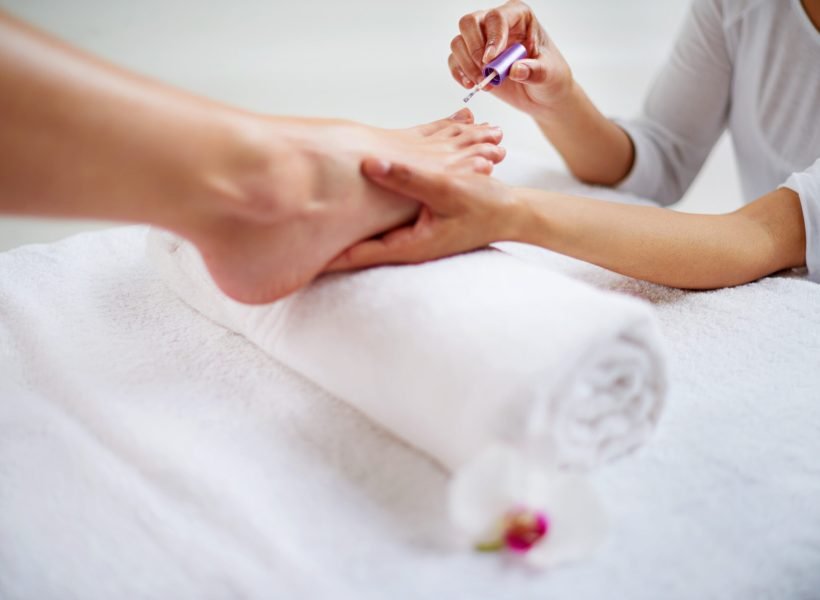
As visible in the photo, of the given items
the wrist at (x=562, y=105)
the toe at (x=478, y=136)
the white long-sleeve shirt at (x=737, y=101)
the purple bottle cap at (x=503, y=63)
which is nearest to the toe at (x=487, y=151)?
the toe at (x=478, y=136)

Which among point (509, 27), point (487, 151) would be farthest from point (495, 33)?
point (487, 151)

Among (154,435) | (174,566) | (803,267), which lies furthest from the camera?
(803,267)

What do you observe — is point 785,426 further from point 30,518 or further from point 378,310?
point 30,518

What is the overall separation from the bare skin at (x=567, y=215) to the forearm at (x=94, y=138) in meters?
0.17

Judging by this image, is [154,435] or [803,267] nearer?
[154,435]

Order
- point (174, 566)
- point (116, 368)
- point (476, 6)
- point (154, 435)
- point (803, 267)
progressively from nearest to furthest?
point (174, 566), point (154, 435), point (116, 368), point (803, 267), point (476, 6)

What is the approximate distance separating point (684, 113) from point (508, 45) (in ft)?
1.57

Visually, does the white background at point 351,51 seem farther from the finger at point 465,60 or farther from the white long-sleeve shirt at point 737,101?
the finger at point 465,60

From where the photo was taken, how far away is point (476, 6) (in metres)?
2.27

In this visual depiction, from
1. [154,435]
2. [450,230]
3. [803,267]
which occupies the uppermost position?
[450,230]

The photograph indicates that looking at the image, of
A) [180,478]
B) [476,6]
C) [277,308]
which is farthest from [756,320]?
[476,6]

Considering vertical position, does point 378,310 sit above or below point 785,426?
above

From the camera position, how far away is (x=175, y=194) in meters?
0.61

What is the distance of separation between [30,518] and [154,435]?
0.38 feet
